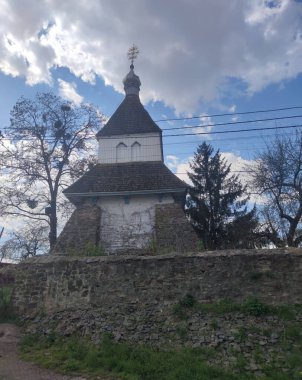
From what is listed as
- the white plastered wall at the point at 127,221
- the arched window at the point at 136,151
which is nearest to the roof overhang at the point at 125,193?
the white plastered wall at the point at 127,221

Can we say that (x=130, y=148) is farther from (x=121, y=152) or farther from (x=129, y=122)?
(x=129, y=122)

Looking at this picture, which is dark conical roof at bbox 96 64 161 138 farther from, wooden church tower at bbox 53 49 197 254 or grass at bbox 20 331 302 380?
grass at bbox 20 331 302 380

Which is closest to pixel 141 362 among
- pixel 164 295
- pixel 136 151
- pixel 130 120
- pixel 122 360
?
pixel 122 360

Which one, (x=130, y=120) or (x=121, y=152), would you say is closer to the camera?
(x=121, y=152)

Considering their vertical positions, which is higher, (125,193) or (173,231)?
(125,193)

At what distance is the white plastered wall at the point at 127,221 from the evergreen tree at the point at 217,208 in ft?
18.7

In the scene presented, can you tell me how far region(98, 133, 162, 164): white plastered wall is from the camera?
62.2 feet

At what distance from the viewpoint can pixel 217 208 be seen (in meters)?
21.6

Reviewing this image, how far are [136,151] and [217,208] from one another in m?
6.54

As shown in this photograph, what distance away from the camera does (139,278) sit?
32.3 ft

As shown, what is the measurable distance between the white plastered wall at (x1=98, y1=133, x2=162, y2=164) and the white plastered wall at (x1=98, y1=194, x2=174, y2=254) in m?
3.49

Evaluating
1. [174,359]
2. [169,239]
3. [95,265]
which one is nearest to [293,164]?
[169,239]

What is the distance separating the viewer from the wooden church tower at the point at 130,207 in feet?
47.1

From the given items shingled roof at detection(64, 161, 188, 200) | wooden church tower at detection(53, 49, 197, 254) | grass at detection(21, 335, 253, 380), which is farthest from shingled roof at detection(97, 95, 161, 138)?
grass at detection(21, 335, 253, 380)
